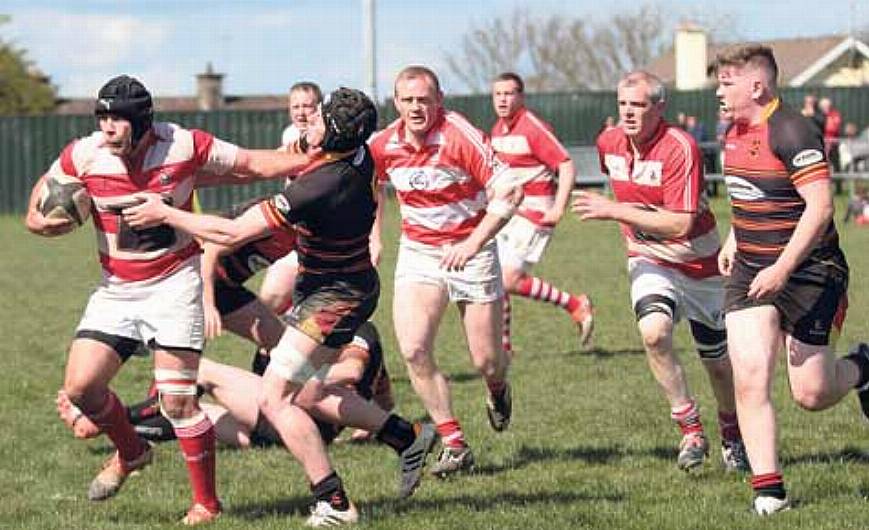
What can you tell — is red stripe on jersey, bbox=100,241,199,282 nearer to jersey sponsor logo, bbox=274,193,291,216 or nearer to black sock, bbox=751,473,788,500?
jersey sponsor logo, bbox=274,193,291,216

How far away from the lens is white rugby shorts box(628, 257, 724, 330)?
9328mm

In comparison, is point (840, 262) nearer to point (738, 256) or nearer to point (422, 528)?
point (738, 256)

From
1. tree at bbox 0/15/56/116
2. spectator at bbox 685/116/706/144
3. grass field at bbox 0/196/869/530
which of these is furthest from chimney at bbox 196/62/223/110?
grass field at bbox 0/196/869/530

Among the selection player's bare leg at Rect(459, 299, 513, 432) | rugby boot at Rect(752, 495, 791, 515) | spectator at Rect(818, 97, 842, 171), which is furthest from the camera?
spectator at Rect(818, 97, 842, 171)

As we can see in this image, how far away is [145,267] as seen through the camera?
8086 mm

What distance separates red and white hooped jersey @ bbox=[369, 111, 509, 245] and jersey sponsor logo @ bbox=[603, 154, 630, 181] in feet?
1.85

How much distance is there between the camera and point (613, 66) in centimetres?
8194

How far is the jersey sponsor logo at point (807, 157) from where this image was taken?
7.58m

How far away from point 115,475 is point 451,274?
84.4 inches

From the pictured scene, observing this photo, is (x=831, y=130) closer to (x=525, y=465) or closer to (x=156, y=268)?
(x=525, y=465)

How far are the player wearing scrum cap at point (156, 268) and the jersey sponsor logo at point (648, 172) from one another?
2.11 meters

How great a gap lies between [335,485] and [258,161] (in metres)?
1.52

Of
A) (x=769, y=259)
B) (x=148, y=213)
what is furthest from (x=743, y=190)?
(x=148, y=213)

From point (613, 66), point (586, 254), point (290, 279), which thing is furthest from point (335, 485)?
point (613, 66)
